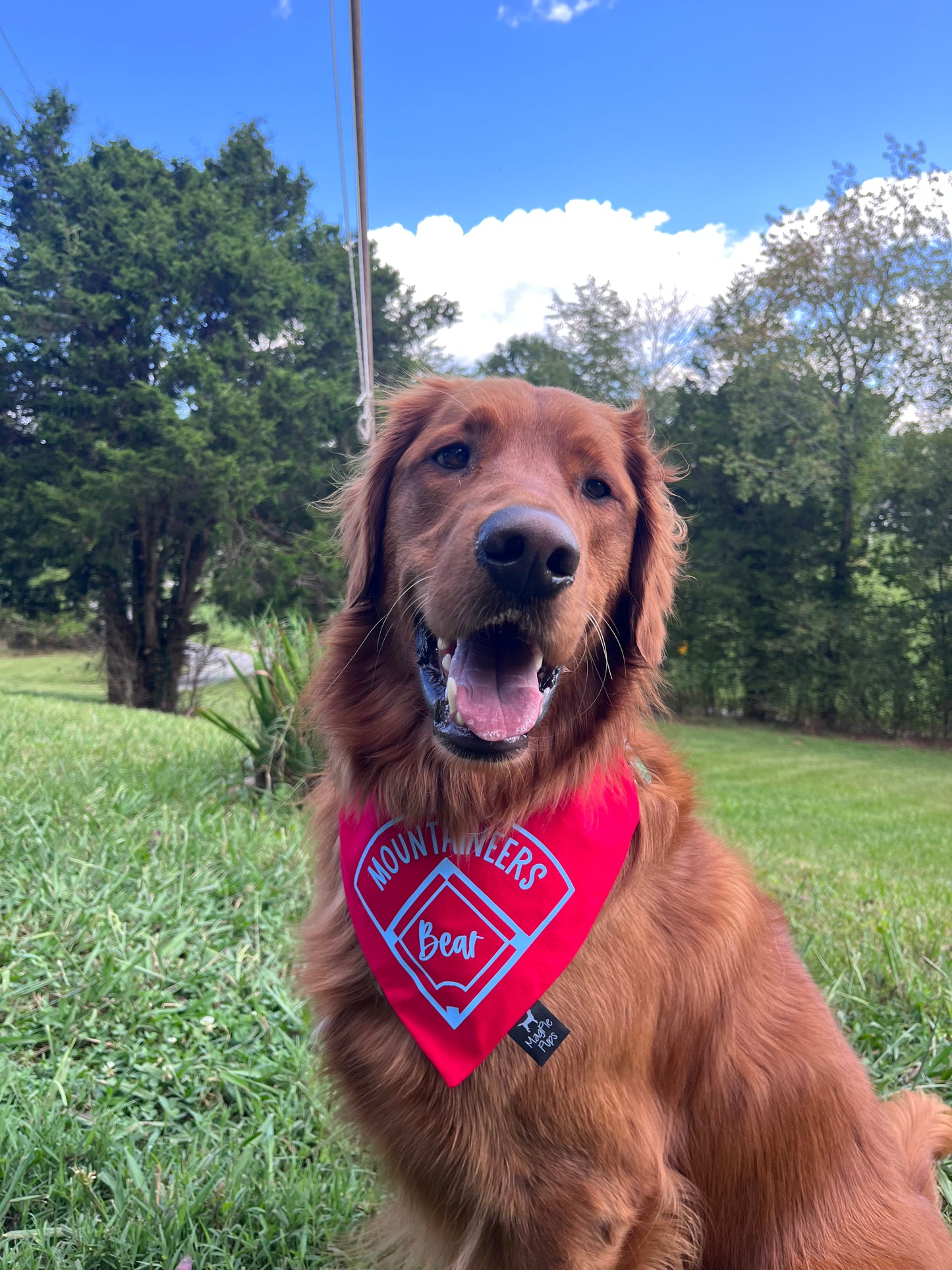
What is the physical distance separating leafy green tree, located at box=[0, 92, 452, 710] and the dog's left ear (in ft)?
56.3

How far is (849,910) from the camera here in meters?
4.63

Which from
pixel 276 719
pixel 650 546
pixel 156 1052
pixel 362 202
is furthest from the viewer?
pixel 276 719

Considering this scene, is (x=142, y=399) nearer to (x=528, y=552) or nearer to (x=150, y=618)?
(x=150, y=618)

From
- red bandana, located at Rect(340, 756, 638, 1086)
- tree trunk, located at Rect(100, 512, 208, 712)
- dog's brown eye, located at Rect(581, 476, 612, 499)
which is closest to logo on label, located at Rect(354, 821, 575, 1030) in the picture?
red bandana, located at Rect(340, 756, 638, 1086)

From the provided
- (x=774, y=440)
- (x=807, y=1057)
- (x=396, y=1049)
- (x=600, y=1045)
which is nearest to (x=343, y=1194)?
(x=396, y=1049)

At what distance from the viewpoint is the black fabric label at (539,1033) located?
1.64 metres

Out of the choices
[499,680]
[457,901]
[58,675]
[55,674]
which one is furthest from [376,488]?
[55,674]

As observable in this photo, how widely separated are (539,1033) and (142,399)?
20134 millimetres

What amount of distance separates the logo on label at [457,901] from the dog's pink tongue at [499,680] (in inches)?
13.1

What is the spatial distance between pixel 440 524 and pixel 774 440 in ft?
64.2

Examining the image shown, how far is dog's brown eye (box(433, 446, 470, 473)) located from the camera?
216 cm

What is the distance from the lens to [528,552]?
5.52 ft

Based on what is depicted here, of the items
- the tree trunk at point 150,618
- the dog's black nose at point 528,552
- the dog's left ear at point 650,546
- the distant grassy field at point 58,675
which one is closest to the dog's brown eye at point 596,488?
the dog's left ear at point 650,546

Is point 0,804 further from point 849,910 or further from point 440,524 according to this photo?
point 849,910
